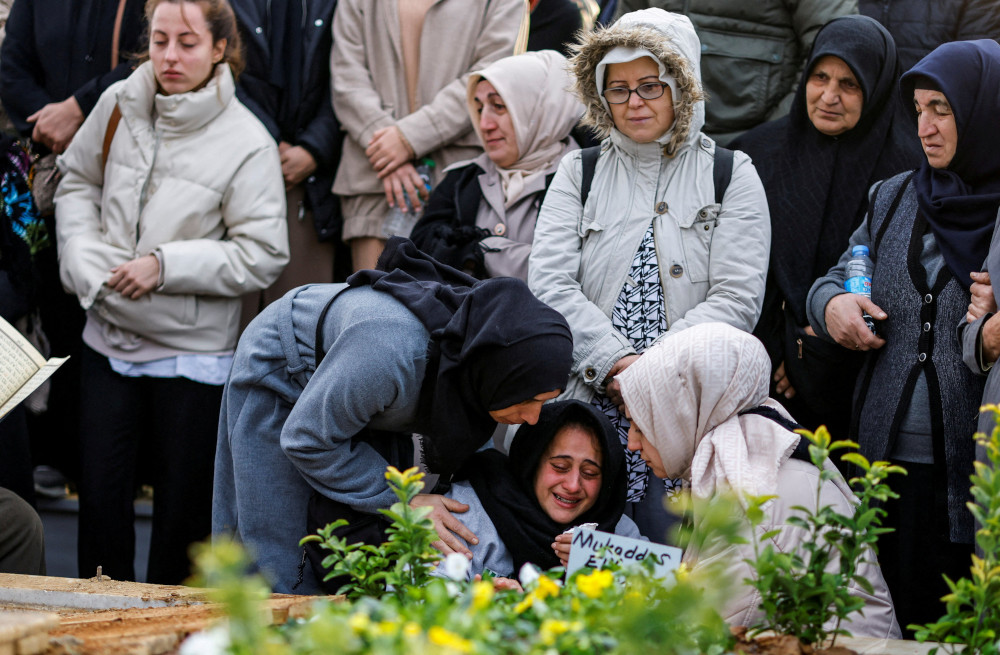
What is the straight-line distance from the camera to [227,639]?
127 centimetres

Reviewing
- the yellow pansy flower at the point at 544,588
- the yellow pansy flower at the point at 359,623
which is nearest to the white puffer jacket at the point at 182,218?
the yellow pansy flower at the point at 544,588

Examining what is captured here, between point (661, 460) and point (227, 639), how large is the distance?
69.3 inches

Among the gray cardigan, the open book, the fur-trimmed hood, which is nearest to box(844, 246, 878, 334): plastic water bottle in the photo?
Answer: the gray cardigan

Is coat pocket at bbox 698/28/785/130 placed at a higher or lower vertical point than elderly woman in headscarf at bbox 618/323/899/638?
higher

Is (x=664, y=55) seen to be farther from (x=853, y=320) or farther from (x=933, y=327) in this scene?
(x=933, y=327)

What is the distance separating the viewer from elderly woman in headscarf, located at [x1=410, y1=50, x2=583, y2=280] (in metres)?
3.98

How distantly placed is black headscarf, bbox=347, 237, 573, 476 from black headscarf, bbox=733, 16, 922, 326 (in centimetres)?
126

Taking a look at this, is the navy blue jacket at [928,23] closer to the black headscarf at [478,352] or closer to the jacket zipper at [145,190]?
the black headscarf at [478,352]

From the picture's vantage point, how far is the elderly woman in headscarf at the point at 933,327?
3172mm

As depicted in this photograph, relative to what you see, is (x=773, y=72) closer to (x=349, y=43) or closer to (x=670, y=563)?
(x=349, y=43)

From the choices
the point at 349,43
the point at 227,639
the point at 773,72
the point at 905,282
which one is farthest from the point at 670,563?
the point at 349,43

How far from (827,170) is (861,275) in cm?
53

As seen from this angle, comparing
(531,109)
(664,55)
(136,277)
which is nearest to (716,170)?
(664,55)

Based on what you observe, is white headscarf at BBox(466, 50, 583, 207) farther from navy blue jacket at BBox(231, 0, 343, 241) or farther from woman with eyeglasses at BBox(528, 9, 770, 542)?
navy blue jacket at BBox(231, 0, 343, 241)
